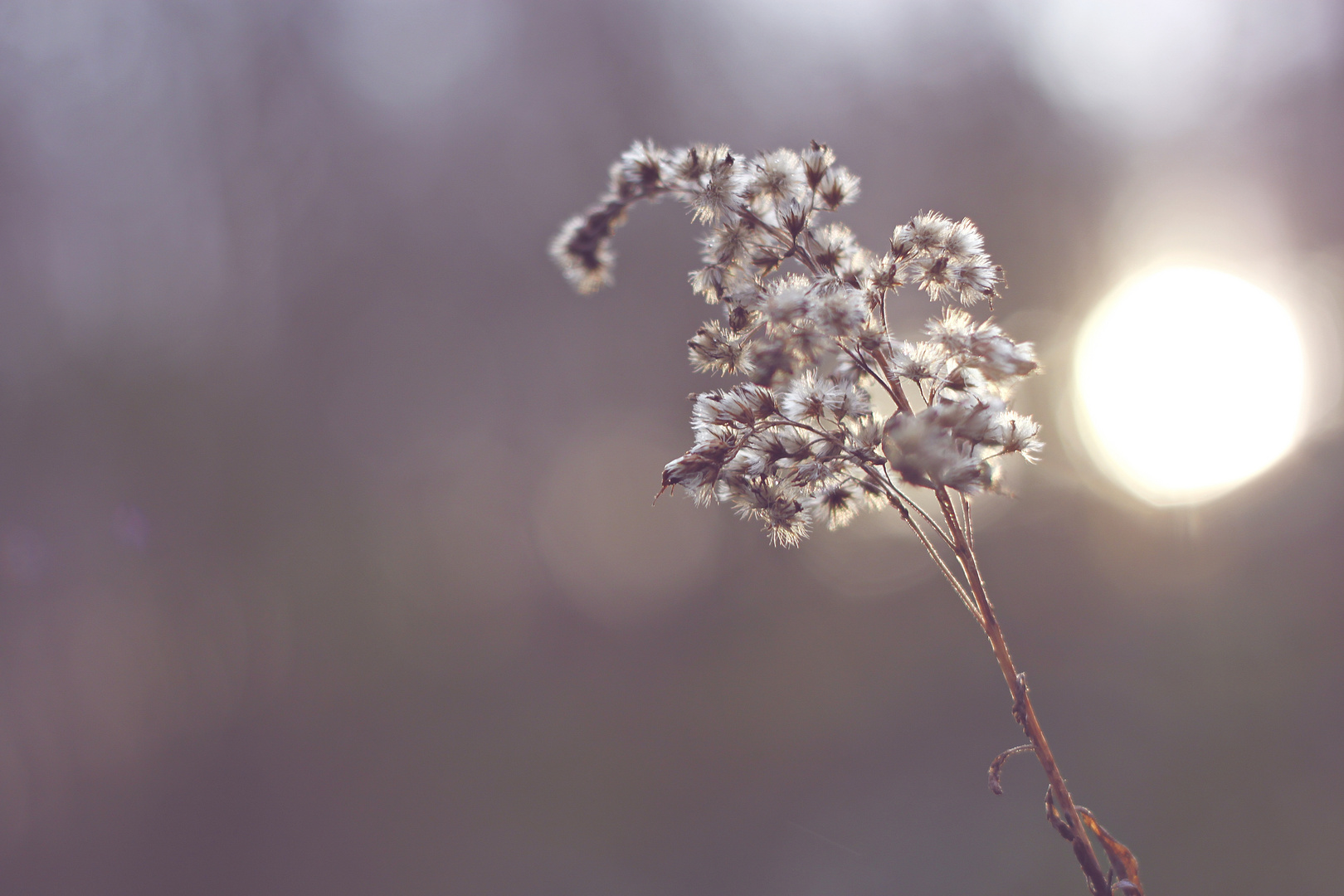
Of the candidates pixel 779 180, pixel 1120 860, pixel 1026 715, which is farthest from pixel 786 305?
pixel 1120 860

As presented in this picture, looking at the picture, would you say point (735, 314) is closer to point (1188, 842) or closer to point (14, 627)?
point (1188, 842)

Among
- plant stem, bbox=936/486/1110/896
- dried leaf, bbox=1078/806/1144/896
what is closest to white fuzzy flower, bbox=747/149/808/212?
plant stem, bbox=936/486/1110/896

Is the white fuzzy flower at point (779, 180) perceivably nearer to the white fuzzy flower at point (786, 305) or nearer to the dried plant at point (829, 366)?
the dried plant at point (829, 366)

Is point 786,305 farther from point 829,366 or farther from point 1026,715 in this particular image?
point 1026,715

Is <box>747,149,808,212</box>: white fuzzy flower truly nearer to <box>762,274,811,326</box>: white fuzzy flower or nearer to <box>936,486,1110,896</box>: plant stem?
<box>762,274,811,326</box>: white fuzzy flower

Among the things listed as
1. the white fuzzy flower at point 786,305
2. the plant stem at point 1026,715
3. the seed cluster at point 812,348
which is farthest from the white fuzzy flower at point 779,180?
the plant stem at point 1026,715

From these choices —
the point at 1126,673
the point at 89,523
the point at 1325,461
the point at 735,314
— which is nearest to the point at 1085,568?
the point at 1126,673

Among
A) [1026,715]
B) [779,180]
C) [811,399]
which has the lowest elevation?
[1026,715]

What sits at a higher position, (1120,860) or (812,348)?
(812,348)

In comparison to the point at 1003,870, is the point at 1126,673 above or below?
above
